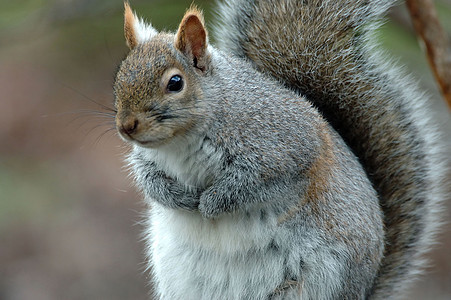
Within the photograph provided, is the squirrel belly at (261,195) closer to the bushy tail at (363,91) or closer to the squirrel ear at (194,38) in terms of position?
the squirrel ear at (194,38)

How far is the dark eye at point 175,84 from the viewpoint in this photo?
217 centimetres

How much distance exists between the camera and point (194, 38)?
2.27m

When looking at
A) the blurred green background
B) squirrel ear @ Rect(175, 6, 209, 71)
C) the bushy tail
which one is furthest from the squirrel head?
the blurred green background

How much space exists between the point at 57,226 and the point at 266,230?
3.19 m

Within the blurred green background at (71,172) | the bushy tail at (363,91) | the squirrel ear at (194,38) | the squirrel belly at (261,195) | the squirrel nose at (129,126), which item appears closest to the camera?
the squirrel nose at (129,126)

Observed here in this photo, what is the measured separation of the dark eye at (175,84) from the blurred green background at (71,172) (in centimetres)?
129

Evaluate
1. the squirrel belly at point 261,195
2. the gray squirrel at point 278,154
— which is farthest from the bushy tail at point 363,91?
the squirrel belly at point 261,195

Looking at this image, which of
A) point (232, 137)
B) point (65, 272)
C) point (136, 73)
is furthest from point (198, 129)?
point (65, 272)

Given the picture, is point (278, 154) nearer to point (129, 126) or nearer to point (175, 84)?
point (175, 84)

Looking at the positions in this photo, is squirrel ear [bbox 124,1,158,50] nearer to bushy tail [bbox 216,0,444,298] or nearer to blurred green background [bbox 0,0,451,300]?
bushy tail [bbox 216,0,444,298]

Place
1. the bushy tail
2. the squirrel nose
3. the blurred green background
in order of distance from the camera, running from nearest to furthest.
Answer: the squirrel nose → the bushy tail → the blurred green background

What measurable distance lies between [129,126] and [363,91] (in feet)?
3.45

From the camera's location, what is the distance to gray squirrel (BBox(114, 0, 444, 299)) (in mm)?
2268

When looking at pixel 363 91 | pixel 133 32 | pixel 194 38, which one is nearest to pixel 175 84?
pixel 194 38
